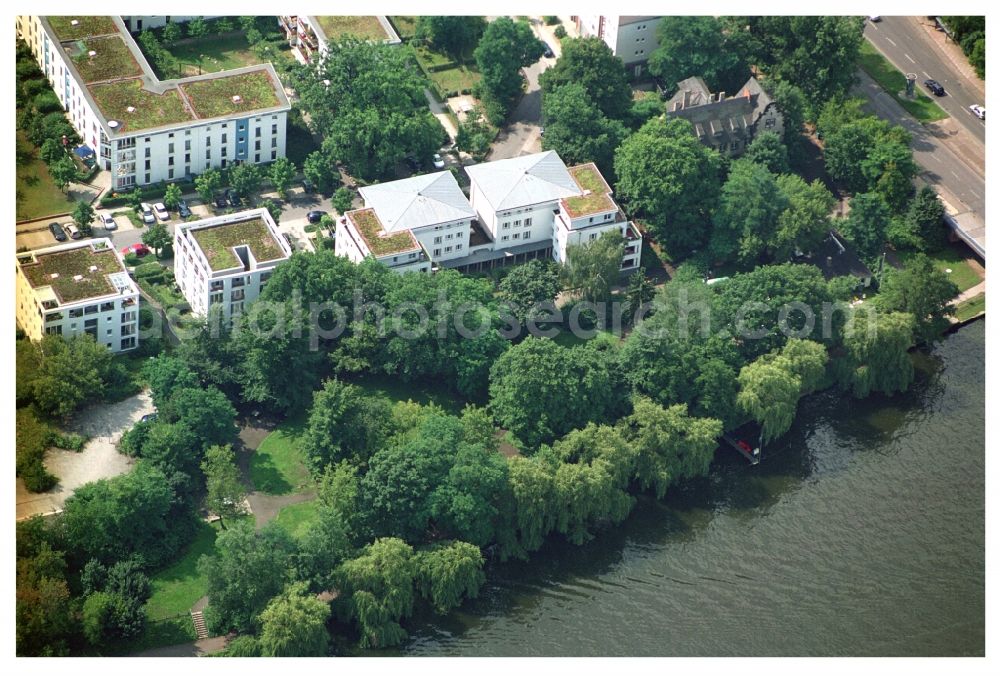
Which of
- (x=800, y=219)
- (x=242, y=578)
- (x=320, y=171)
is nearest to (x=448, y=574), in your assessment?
(x=242, y=578)

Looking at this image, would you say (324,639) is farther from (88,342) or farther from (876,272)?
(876,272)

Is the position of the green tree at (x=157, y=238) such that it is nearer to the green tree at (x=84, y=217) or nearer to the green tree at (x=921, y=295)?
the green tree at (x=84, y=217)

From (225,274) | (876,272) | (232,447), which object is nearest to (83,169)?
(225,274)

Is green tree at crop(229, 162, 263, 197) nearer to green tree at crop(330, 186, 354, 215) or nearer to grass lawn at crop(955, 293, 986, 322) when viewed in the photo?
green tree at crop(330, 186, 354, 215)

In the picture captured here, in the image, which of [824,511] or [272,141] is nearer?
[824,511]

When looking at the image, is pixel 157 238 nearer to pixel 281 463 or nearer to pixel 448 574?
pixel 281 463

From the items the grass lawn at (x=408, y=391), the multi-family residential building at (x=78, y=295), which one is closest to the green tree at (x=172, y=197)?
the multi-family residential building at (x=78, y=295)
